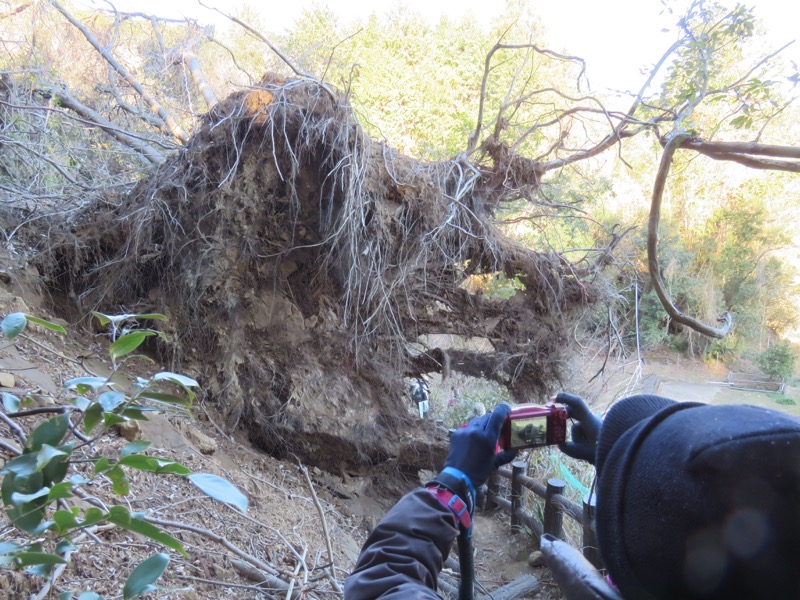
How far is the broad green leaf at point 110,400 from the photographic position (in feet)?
3.23

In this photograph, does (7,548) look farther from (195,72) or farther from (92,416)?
(195,72)

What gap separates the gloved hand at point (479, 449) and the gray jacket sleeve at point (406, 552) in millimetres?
188

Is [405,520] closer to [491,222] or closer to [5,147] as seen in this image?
[491,222]

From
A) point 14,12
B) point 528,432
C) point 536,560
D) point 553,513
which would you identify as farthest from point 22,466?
point 14,12

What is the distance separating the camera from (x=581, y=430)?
59.5 inches

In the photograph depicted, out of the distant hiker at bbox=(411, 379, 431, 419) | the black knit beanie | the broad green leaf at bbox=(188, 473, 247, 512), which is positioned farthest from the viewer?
the distant hiker at bbox=(411, 379, 431, 419)

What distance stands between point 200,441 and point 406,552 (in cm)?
234

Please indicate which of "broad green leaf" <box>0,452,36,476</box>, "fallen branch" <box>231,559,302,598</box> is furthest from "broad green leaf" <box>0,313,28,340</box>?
"fallen branch" <box>231,559,302,598</box>

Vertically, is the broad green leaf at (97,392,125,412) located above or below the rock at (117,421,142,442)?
above

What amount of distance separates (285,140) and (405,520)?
2782 millimetres

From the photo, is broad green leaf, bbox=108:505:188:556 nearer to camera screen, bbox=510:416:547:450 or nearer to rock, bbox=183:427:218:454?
camera screen, bbox=510:416:547:450

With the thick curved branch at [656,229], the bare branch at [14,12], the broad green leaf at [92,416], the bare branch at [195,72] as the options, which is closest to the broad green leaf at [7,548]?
the broad green leaf at [92,416]

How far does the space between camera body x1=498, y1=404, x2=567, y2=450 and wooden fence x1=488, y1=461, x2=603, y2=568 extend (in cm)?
136

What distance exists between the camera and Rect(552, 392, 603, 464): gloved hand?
146cm
